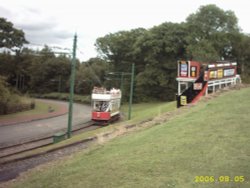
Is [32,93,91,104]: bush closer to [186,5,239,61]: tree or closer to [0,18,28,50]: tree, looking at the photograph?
[0,18,28,50]: tree

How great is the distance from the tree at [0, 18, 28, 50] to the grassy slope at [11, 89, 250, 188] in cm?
4728

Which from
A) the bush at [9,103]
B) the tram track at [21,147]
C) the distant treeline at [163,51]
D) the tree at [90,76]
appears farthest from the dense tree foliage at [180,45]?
the tram track at [21,147]

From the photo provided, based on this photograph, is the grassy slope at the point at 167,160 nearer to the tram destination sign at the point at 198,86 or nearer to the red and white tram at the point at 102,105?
the tram destination sign at the point at 198,86

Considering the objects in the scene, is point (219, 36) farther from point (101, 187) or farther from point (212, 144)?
point (101, 187)

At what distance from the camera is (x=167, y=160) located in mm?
7344

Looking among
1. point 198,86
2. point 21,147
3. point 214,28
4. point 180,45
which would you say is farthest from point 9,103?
point 214,28

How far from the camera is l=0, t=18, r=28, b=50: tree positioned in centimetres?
5078

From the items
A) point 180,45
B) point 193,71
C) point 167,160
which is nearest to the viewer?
point 167,160

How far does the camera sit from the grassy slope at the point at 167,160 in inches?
252

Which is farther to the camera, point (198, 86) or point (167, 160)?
point (198, 86)

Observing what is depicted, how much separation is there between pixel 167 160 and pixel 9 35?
5225 cm

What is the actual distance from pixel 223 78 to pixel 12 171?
15357 mm

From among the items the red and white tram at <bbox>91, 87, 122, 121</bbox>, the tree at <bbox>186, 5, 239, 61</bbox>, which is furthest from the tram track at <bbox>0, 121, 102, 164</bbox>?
the tree at <bbox>186, 5, 239, 61</bbox>

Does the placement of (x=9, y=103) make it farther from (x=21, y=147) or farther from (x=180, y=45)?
(x=180, y=45)
